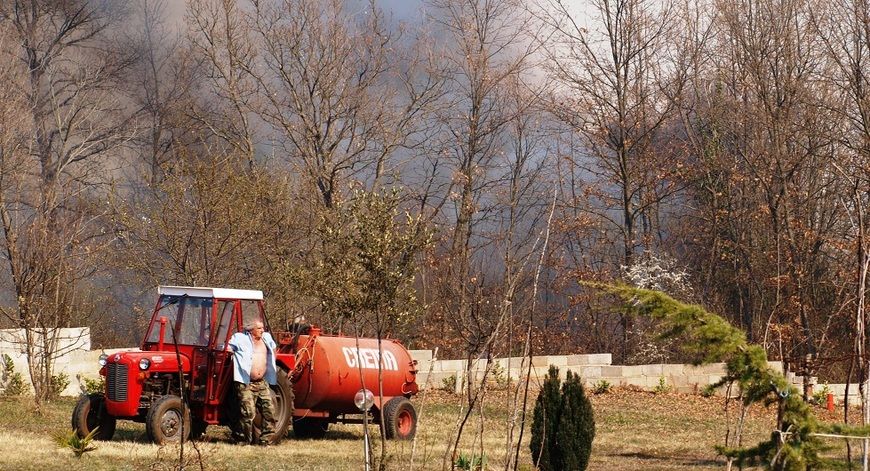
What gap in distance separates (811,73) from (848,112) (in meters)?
2.00

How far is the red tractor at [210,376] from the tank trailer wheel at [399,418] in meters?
0.02

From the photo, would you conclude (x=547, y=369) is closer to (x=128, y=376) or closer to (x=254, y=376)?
(x=254, y=376)

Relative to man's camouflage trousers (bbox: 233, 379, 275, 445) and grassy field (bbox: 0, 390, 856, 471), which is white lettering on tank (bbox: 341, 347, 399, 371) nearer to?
grassy field (bbox: 0, 390, 856, 471)

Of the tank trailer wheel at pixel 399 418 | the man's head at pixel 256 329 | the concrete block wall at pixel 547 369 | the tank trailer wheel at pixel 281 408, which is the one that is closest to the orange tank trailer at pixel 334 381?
the tank trailer wheel at pixel 399 418

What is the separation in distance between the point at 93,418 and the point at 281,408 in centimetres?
257

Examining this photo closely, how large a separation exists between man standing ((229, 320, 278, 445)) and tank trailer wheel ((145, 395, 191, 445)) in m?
0.79

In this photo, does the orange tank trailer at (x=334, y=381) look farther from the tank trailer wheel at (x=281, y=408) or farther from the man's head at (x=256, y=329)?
the man's head at (x=256, y=329)

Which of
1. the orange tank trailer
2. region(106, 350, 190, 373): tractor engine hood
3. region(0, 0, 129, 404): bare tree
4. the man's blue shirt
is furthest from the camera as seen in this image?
region(0, 0, 129, 404): bare tree

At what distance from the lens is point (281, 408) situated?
1582cm

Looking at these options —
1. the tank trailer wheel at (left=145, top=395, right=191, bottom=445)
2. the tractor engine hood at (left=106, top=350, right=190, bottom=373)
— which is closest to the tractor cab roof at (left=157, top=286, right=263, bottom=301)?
the tractor engine hood at (left=106, top=350, right=190, bottom=373)

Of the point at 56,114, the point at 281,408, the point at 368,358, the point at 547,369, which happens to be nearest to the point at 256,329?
the point at 281,408

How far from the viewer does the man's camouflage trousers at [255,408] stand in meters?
15.0

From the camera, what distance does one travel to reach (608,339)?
116 feet

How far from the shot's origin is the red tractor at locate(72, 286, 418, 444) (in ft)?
49.3
